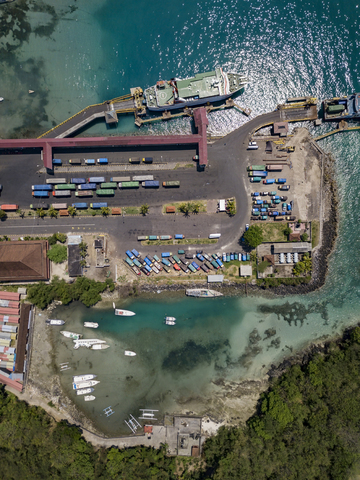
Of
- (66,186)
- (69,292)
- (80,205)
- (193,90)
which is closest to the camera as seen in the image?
(193,90)

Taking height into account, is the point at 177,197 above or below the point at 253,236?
above

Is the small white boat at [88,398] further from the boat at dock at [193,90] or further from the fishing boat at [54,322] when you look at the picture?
the boat at dock at [193,90]

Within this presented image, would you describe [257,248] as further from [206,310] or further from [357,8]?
[357,8]

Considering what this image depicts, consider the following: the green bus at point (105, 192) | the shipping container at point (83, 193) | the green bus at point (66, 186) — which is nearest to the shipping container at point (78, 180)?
the green bus at point (66, 186)

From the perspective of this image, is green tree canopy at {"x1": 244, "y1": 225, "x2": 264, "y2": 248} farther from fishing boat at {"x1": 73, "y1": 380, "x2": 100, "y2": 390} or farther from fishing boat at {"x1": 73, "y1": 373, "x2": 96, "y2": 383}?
fishing boat at {"x1": 73, "y1": 380, "x2": 100, "y2": 390}

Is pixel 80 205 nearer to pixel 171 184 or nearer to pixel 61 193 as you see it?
pixel 61 193

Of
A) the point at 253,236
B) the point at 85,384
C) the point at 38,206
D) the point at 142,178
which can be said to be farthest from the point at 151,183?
the point at 85,384

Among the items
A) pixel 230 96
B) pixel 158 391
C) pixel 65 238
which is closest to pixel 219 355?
pixel 158 391
